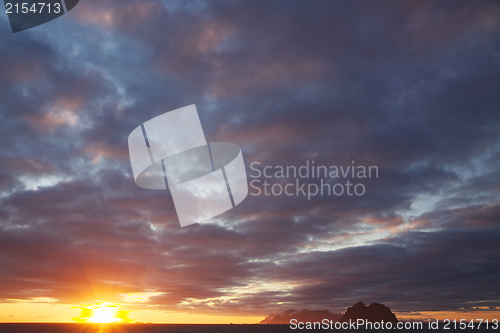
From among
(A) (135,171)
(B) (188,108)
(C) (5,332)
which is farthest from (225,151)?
(C) (5,332)

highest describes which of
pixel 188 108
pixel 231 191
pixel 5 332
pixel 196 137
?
pixel 188 108

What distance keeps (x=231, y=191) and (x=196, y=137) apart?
8.14 metres

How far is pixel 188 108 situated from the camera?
37.0m

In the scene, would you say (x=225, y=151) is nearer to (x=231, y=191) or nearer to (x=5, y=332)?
(x=231, y=191)

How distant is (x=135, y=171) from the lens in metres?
38.6

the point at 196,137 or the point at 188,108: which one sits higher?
the point at 188,108

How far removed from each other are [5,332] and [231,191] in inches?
7698

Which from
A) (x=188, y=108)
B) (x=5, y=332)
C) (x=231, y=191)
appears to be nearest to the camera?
(x=188, y=108)

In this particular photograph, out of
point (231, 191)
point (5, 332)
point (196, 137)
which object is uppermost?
point (196, 137)

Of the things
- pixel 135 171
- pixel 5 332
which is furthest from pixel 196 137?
pixel 5 332

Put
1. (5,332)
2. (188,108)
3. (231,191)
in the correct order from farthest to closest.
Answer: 1. (5,332)
2. (231,191)
3. (188,108)

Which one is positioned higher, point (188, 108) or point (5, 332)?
point (188, 108)

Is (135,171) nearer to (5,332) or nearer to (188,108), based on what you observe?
(188,108)

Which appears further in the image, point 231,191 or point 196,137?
point 231,191
